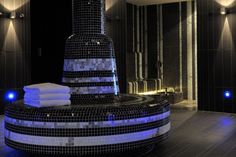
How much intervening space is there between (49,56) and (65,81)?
13.2ft

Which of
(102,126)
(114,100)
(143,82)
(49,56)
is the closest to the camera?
(102,126)

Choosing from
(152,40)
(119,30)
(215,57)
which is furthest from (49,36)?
(215,57)

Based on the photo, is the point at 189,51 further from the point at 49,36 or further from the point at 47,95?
the point at 47,95

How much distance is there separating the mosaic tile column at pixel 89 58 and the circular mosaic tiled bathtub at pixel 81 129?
2.63 ft

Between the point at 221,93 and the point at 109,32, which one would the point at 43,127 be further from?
the point at 109,32

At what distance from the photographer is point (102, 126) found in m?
3.63

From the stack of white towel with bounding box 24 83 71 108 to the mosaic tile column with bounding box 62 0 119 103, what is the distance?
0.54 m

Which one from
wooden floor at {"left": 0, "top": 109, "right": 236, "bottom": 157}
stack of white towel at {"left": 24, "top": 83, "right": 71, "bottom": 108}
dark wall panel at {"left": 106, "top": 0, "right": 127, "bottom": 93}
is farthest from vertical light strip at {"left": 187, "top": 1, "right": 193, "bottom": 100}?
stack of white towel at {"left": 24, "top": 83, "right": 71, "bottom": 108}

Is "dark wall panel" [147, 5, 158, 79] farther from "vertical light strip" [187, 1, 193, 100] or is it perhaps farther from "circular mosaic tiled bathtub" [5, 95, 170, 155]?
"circular mosaic tiled bathtub" [5, 95, 170, 155]

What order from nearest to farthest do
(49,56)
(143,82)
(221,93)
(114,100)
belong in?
1. (114,100)
2. (221,93)
3. (49,56)
4. (143,82)

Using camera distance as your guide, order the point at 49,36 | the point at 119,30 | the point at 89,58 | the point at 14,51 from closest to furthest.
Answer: the point at 89,58 → the point at 14,51 → the point at 49,36 → the point at 119,30

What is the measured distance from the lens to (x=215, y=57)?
287 inches

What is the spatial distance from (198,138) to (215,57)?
2.88 metres

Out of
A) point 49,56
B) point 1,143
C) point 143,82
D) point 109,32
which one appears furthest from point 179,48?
point 1,143
